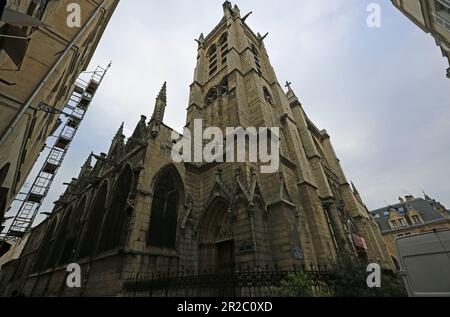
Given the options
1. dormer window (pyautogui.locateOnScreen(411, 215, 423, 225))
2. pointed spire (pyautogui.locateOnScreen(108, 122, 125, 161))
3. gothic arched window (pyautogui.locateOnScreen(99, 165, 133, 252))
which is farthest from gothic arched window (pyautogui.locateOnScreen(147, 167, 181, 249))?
dormer window (pyautogui.locateOnScreen(411, 215, 423, 225))

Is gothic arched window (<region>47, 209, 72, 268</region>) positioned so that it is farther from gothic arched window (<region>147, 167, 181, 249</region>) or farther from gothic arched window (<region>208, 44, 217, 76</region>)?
gothic arched window (<region>208, 44, 217, 76</region>)

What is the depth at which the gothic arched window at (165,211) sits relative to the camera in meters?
9.65

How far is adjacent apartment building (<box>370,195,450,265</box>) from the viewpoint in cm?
2958

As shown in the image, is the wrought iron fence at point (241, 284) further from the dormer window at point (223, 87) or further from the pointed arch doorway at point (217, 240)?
the dormer window at point (223, 87)

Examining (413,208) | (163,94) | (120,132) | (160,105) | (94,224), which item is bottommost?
(94,224)

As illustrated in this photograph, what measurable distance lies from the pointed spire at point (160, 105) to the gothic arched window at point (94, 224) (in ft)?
19.8

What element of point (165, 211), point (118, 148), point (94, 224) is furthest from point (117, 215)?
point (118, 148)

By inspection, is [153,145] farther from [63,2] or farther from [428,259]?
[428,259]

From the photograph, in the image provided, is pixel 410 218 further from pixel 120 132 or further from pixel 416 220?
pixel 120 132

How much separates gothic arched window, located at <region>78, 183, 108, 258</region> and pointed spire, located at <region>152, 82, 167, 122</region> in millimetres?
6037

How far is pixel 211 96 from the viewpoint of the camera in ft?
59.3

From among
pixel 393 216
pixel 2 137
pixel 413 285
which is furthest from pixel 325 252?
pixel 393 216

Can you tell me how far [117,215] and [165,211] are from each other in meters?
2.69

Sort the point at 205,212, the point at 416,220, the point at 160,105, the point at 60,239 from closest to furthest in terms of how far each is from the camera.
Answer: the point at 205,212, the point at 160,105, the point at 60,239, the point at 416,220
